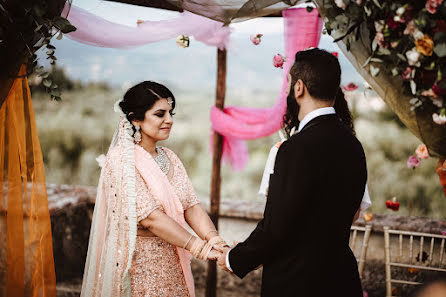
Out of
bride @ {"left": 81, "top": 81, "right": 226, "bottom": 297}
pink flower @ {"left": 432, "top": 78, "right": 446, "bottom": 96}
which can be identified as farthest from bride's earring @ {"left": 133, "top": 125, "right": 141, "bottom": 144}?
pink flower @ {"left": 432, "top": 78, "right": 446, "bottom": 96}

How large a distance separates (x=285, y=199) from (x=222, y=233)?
2.80 metres

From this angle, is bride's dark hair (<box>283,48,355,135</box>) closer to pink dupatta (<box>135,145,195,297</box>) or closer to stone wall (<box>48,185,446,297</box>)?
pink dupatta (<box>135,145,195,297</box>)

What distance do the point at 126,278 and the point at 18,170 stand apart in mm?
795

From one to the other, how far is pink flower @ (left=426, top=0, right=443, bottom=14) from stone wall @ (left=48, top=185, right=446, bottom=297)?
269cm

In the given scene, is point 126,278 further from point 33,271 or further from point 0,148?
point 0,148

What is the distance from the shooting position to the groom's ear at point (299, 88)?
184 cm

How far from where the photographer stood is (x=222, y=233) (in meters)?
4.46

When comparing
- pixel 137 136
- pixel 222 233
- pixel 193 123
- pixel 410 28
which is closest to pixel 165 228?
pixel 137 136

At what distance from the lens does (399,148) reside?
8.45 m

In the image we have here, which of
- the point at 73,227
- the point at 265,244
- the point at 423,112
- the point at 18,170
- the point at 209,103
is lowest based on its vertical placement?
the point at 73,227

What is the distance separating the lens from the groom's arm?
173 centimetres

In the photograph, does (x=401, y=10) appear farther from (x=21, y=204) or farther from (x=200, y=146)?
(x=200, y=146)

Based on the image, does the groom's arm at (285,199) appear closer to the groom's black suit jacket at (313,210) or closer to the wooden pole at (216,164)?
the groom's black suit jacket at (313,210)

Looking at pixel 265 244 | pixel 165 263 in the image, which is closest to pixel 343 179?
pixel 265 244
